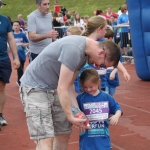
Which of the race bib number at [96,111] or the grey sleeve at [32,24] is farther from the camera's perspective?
the grey sleeve at [32,24]

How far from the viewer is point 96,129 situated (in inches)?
184

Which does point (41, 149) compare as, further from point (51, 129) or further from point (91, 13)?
point (91, 13)

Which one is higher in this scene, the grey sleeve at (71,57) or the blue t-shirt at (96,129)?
the grey sleeve at (71,57)

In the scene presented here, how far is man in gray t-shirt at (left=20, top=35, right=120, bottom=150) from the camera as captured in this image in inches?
151

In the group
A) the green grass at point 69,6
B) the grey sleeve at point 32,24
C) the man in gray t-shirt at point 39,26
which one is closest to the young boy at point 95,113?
the man in gray t-shirt at point 39,26

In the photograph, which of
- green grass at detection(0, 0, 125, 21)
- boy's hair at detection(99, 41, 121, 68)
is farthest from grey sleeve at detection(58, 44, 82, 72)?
green grass at detection(0, 0, 125, 21)

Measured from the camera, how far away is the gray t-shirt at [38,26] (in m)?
7.34

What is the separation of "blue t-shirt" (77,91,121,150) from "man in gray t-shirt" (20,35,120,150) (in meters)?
0.20

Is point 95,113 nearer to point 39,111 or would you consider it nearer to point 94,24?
point 39,111

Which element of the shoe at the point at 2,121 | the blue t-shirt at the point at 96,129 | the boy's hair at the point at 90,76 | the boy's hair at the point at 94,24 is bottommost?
the shoe at the point at 2,121

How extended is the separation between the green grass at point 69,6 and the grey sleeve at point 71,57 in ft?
108

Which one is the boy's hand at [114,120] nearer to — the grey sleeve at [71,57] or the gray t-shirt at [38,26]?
the grey sleeve at [71,57]

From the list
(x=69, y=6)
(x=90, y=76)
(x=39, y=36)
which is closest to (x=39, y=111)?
(x=90, y=76)

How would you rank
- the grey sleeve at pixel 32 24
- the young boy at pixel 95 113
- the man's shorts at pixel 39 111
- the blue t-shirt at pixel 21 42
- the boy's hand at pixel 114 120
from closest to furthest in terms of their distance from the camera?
1. the man's shorts at pixel 39 111
2. the boy's hand at pixel 114 120
3. the young boy at pixel 95 113
4. the grey sleeve at pixel 32 24
5. the blue t-shirt at pixel 21 42
